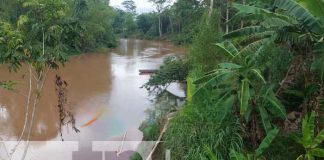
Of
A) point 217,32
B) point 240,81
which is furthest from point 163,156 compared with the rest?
point 217,32

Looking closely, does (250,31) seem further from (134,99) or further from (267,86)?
(134,99)

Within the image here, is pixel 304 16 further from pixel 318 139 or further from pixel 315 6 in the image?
pixel 318 139

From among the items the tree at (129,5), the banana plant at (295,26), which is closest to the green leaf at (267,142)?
the banana plant at (295,26)

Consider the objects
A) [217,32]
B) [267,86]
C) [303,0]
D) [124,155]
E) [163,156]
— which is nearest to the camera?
[303,0]

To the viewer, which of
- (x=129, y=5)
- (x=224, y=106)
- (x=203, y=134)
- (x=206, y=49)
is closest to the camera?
(x=224, y=106)

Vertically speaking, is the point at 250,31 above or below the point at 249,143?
above

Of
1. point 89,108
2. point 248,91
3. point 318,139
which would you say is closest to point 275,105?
point 248,91

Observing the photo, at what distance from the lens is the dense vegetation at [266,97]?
3.80 m

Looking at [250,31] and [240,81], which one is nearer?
[240,81]

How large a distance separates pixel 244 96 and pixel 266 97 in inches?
11.7

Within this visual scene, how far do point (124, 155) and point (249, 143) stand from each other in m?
3.01

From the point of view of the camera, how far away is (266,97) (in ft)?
13.1

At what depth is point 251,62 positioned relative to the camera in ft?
14.0

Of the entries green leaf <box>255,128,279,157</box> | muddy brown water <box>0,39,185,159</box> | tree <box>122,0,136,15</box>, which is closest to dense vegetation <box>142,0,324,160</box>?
green leaf <box>255,128,279,157</box>
